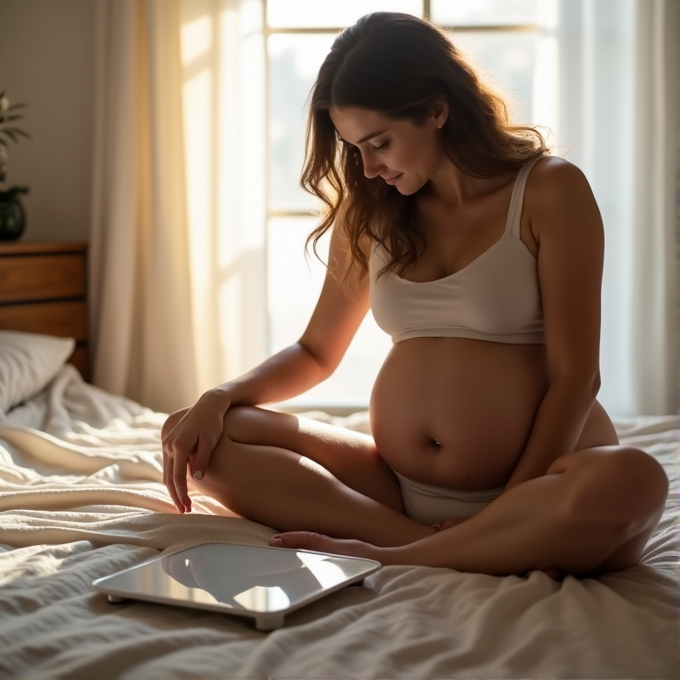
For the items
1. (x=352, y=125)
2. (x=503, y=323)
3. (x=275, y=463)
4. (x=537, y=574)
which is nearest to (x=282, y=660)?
(x=537, y=574)

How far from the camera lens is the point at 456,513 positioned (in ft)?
4.64

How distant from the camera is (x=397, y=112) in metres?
1.41

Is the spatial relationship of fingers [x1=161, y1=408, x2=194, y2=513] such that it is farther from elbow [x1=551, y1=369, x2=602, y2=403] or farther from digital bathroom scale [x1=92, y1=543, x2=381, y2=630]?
elbow [x1=551, y1=369, x2=602, y2=403]

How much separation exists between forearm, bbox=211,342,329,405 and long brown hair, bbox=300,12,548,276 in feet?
0.57

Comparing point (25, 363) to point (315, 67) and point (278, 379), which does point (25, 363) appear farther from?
point (315, 67)

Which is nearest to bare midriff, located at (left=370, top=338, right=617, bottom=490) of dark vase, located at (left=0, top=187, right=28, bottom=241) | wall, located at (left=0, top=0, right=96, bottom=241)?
dark vase, located at (left=0, top=187, right=28, bottom=241)

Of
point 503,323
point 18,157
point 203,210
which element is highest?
point 18,157

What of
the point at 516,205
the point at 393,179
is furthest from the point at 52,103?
the point at 516,205

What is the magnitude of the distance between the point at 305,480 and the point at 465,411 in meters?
0.26

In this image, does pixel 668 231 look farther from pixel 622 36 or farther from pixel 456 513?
pixel 456 513

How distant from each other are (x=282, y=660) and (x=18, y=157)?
2828 millimetres

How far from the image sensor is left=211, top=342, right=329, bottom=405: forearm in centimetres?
154

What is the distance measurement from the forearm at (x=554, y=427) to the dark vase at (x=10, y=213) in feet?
7.29

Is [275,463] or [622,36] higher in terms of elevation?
[622,36]
